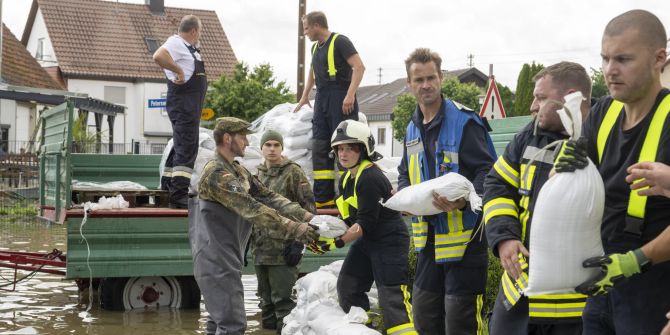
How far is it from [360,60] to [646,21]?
19.9 ft

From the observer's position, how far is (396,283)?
6312 millimetres

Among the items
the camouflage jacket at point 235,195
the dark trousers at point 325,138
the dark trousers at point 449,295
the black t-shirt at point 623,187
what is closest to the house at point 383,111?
the dark trousers at point 325,138

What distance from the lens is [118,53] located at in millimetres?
51500

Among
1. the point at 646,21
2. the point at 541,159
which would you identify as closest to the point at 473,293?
the point at 541,159

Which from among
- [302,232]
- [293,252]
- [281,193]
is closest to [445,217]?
[302,232]

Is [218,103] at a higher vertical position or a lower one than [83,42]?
lower

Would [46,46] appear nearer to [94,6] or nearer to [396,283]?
[94,6]

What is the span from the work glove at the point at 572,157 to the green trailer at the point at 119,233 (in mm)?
5389

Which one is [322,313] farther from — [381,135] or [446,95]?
[381,135]

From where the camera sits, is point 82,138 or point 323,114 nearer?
point 323,114

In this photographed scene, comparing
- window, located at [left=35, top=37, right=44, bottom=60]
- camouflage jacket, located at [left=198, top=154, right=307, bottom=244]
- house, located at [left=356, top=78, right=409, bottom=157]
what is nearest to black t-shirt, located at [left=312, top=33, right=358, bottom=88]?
camouflage jacket, located at [left=198, top=154, right=307, bottom=244]

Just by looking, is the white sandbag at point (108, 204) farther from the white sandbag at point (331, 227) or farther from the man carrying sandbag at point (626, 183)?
→ the man carrying sandbag at point (626, 183)

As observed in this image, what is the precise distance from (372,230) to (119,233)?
10.2ft

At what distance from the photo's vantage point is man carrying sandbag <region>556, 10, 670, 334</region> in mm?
3240
